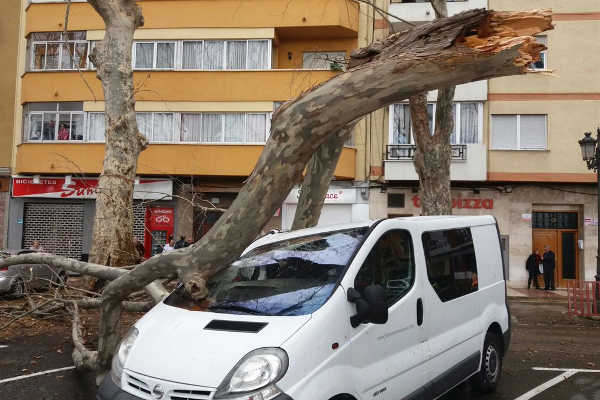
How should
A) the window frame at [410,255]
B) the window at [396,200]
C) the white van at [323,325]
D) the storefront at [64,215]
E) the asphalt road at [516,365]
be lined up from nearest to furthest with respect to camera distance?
the white van at [323,325] → the window frame at [410,255] → the asphalt road at [516,365] → the window at [396,200] → the storefront at [64,215]

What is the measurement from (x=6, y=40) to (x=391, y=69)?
78.3 feet

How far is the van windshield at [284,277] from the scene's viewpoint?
11.8 feet

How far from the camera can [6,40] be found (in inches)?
888

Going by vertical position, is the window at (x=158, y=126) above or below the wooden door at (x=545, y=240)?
above

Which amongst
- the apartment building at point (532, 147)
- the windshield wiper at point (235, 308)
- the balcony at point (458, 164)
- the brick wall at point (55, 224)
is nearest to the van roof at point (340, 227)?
the windshield wiper at point (235, 308)

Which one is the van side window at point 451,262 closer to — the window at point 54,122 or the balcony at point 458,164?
the balcony at point 458,164

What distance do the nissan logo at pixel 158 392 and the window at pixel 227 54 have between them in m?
17.6

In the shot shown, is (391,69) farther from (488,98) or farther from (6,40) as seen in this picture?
(6,40)

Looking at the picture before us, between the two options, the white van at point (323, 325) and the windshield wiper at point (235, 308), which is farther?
the windshield wiper at point (235, 308)

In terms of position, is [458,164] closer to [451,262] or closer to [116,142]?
[116,142]

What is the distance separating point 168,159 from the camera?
1989 centimetres

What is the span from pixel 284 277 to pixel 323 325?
0.79m

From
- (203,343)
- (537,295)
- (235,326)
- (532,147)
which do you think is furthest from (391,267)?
(532,147)

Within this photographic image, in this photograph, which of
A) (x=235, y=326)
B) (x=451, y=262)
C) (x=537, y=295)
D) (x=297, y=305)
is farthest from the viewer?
(x=537, y=295)
